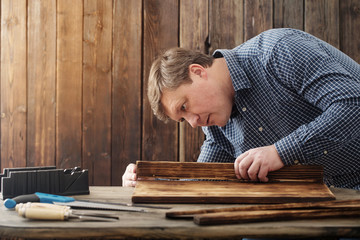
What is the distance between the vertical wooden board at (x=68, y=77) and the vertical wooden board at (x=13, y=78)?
23 cm

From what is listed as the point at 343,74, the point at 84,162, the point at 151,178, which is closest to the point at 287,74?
the point at 343,74

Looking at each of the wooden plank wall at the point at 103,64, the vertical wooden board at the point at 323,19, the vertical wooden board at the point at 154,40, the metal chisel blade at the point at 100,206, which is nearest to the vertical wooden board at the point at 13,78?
the wooden plank wall at the point at 103,64

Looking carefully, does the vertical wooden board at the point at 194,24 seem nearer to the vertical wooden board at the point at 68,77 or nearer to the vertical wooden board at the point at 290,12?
the vertical wooden board at the point at 290,12

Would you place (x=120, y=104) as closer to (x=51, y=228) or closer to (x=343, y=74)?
(x=343, y=74)

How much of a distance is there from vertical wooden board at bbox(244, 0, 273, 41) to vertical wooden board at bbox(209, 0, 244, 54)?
40 mm

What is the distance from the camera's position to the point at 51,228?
0.85m

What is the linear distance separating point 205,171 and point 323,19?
166cm

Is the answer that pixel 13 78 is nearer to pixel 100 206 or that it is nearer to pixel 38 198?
pixel 38 198

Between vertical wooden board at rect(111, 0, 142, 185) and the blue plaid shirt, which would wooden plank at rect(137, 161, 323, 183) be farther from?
vertical wooden board at rect(111, 0, 142, 185)

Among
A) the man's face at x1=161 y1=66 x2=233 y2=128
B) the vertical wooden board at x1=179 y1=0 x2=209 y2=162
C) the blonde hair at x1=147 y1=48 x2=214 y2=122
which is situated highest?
the vertical wooden board at x1=179 y1=0 x2=209 y2=162

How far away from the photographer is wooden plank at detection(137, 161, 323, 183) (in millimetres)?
1346

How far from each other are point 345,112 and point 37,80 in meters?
1.89

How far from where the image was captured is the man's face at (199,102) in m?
1.63

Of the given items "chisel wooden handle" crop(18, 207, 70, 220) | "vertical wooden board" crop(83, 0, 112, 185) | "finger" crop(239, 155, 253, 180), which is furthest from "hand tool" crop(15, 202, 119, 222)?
"vertical wooden board" crop(83, 0, 112, 185)
